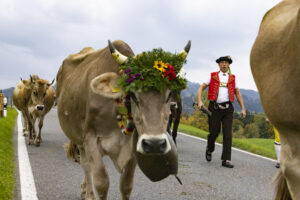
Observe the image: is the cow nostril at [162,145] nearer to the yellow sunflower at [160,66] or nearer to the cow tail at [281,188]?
the yellow sunflower at [160,66]

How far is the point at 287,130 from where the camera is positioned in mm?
2268

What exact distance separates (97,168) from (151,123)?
3.78ft

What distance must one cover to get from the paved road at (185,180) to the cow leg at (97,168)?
1.08 m

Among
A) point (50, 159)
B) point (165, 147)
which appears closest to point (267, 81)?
point (165, 147)

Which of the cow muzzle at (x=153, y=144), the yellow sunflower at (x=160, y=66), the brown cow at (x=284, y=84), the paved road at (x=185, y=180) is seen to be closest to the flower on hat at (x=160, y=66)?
the yellow sunflower at (x=160, y=66)

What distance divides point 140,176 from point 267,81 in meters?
4.13

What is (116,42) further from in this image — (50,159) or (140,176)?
(50,159)

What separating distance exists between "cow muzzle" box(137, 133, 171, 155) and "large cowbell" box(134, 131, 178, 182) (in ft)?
0.93

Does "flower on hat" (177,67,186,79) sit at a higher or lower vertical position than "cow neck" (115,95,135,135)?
higher

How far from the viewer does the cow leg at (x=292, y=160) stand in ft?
7.17

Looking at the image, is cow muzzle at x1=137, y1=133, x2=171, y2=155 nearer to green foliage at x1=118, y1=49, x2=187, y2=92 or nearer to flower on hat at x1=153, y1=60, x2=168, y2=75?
green foliage at x1=118, y1=49, x2=187, y2=92

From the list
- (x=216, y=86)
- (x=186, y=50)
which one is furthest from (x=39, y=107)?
(x=186, y=50)

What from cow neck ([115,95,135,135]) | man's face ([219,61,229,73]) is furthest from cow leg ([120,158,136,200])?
man's face ([219,61,229,73])

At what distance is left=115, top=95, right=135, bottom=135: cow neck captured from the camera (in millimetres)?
3291
